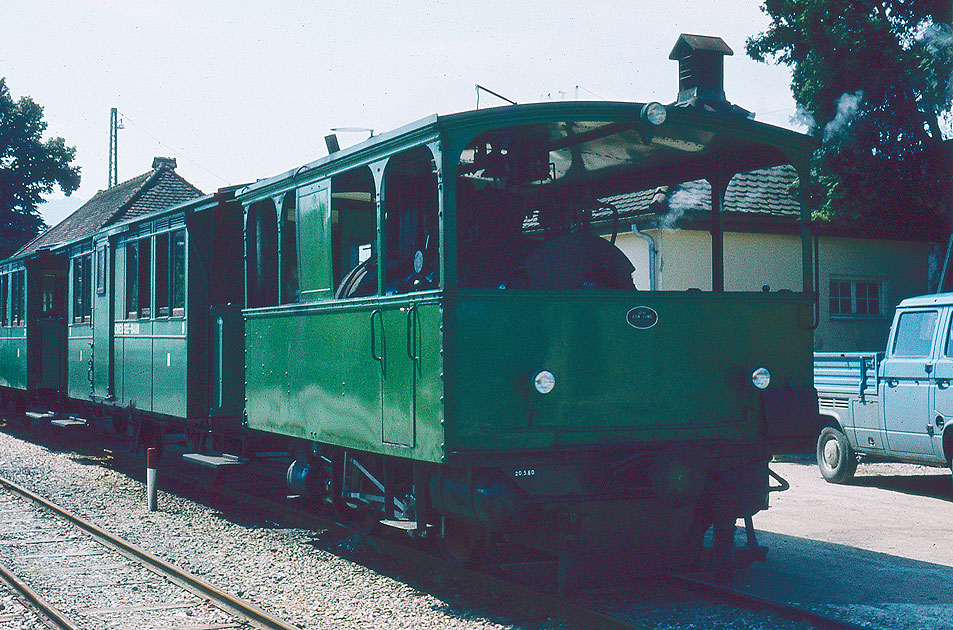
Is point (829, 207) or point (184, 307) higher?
point (829, 207)

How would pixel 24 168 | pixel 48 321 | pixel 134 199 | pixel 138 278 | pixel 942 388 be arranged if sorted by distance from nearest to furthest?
pixel 942 388, pixel 138 278, pixel 48 321, pixel 134 199, pixel 24 168

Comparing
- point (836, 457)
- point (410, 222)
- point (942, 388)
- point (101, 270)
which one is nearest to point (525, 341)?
point (410, 222)

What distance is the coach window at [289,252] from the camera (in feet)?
27.8

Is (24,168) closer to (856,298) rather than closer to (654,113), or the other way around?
(856,298)

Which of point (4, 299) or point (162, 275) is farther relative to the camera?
point (4, 299)

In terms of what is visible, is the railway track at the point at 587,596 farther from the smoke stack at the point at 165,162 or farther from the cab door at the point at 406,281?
the smoke stack at the point at 165,162

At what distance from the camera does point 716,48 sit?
59.7 feet

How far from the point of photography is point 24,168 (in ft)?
145

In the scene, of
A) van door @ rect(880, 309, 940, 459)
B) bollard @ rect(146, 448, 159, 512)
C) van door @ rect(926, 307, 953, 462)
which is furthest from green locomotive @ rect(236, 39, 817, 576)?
van door @ rect(880, 309, 940, 459)

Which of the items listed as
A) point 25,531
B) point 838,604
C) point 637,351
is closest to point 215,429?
point 25,531

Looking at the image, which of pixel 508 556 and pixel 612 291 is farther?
pixel 508 556

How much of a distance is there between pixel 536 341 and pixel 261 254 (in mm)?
3658

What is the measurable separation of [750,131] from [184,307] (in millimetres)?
6388

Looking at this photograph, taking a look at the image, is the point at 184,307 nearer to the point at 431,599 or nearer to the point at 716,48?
Answer: the point at 431,599
